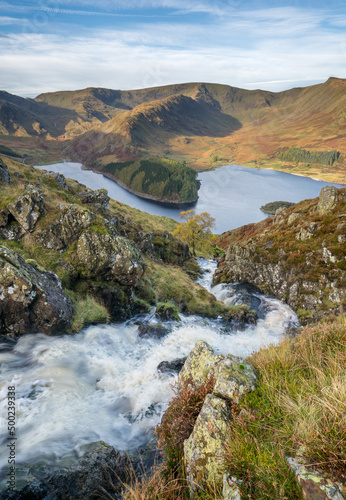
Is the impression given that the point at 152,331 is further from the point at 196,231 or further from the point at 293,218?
the point at 196,231

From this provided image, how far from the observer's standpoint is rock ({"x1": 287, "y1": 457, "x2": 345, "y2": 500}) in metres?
3.89

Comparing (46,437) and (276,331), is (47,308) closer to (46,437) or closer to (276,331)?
(46,437)

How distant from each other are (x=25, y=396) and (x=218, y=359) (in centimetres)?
848

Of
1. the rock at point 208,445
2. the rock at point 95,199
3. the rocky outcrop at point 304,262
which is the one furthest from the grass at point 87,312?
the rocky outcrop at point 304,262

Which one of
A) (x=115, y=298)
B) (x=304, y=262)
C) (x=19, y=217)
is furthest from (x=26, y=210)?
(x=304, y=262)

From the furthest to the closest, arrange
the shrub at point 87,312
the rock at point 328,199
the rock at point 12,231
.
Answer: the rock at point 328,199, the rock at point 12,231, the shrub at point 87,312

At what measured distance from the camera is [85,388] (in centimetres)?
1191

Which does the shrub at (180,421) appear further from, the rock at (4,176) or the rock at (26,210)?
the rock at (4,176)

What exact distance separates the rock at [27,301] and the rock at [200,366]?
366 inches

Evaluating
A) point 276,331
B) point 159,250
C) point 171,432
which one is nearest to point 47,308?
point 171,432

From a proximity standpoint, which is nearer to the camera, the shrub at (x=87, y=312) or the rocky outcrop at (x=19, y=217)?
the shrub at (x=87, y=312)

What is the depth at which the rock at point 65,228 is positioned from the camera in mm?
20062

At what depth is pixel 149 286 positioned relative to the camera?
2625cm

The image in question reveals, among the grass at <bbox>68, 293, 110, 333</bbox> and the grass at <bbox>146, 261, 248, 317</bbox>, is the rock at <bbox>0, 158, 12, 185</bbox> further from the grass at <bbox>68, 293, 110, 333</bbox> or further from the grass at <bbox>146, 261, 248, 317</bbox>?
the grass at <bbox>146, 261, 248, 317</bbox>
